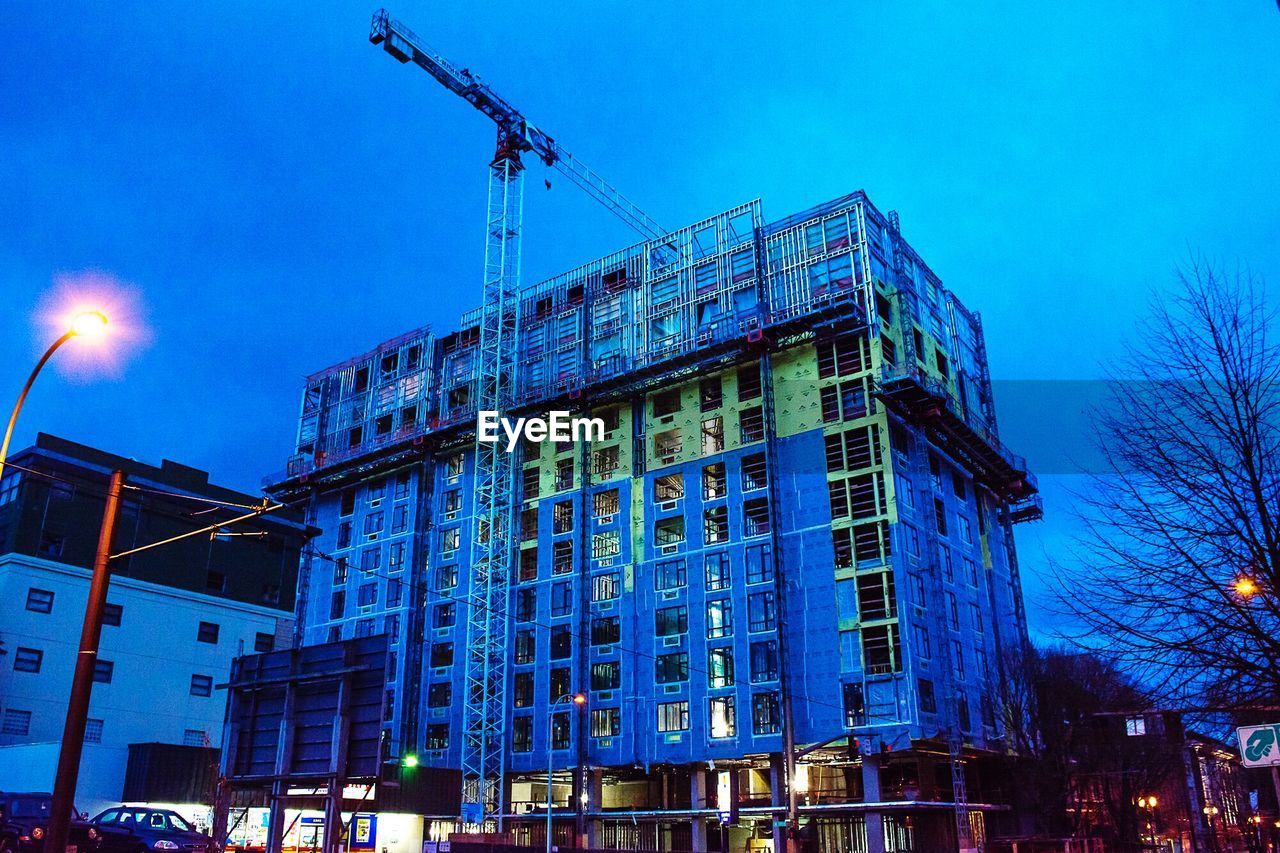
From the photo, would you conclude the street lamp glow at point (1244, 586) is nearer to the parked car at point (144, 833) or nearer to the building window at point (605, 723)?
the parked car at point (144, 833)

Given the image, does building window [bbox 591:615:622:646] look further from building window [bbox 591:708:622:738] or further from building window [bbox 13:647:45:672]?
building window [bbox 13:647:45:672]

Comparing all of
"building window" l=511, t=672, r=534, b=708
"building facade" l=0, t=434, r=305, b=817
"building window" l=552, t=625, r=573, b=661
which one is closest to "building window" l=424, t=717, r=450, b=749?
"building window" l=511, t=672, r=534, b=708

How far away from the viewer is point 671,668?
67.9 metres

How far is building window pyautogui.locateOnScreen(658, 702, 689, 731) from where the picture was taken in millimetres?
66250

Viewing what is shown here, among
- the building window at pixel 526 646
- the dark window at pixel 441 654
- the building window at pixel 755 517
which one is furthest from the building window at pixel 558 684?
the building window at pixel 755 517

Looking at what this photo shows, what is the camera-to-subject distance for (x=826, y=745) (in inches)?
2383

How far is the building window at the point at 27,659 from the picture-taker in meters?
66.6

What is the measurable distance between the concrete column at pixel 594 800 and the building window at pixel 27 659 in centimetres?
3678

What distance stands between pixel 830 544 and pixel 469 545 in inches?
1245

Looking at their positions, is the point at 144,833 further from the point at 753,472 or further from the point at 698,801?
the point at 753,472

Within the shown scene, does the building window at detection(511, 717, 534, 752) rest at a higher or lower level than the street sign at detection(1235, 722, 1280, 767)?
Result: higher

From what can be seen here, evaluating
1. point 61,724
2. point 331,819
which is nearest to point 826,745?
point 331,819

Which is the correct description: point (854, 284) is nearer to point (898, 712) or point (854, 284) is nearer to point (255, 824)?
point (898, 712)

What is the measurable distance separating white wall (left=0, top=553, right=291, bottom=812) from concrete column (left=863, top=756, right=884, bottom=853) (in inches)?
1649
